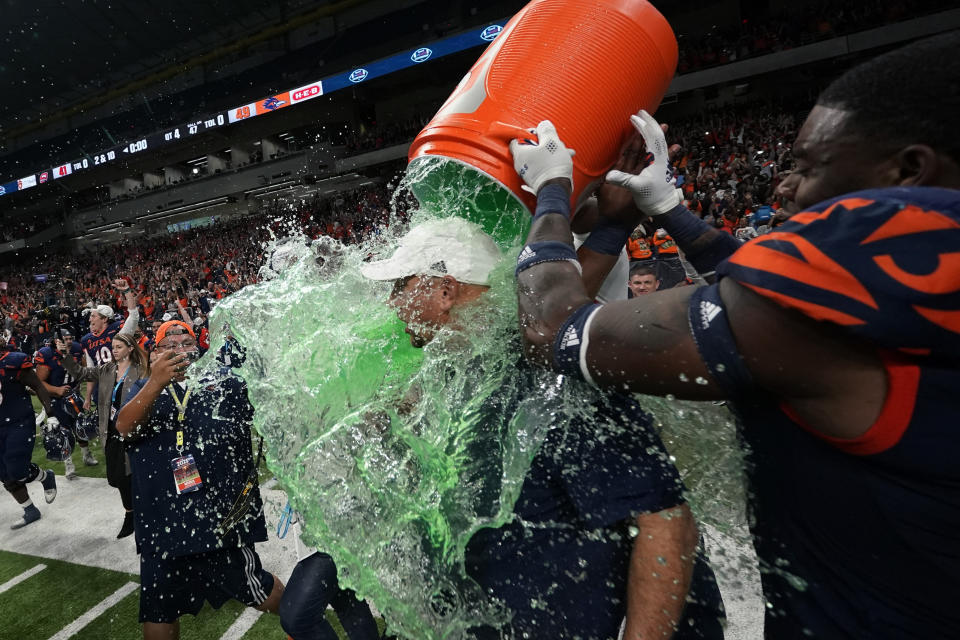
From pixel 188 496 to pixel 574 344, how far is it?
8.20 ft

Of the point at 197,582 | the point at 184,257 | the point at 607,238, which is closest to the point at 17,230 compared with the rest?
the point at 184,257

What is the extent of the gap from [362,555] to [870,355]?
52.8 inches

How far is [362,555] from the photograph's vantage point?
1.49 m

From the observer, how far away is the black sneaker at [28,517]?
5209 mm

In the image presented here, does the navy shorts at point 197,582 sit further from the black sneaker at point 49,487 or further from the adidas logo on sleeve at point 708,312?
the black sneaker at point 49,487

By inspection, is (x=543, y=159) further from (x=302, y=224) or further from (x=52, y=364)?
(x=302, y=224)

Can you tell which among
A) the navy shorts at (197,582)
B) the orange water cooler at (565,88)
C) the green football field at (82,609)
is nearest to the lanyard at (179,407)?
the navy shorts at (197,582)

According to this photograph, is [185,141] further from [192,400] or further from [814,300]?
[814,300]

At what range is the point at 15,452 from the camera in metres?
5.08

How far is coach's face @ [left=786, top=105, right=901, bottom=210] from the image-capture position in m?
0.84

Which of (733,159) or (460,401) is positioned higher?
(733,159)

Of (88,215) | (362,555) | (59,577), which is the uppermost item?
(88,215)

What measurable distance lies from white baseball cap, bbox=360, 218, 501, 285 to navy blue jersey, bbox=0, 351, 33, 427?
579cm

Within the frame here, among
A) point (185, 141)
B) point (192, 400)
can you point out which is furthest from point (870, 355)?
point (185, 141)
